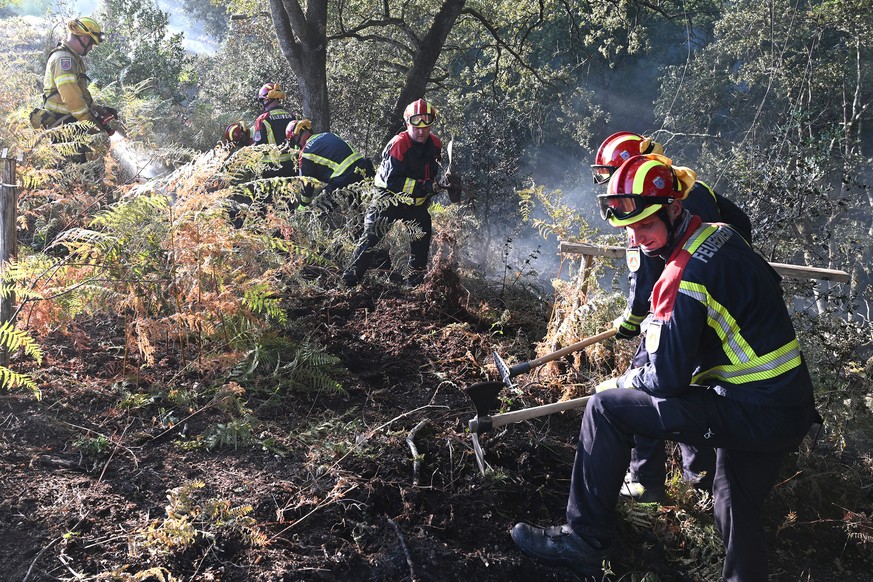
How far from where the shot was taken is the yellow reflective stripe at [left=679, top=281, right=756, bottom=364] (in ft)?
9.57

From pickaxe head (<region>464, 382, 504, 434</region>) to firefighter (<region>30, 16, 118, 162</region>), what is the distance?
19.3 ft

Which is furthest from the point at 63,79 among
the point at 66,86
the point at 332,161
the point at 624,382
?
the point at 624,382

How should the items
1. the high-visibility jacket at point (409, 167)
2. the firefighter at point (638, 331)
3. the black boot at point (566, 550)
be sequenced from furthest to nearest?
the high-visibility jacket at point (409, 167)
the firefighter at point (638, 331)
the black boot at point (566, 550)

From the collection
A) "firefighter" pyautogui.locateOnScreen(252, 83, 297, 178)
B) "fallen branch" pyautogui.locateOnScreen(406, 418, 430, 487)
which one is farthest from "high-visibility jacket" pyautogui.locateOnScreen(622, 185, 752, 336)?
"firefighter" pyautogui.locateOnScreen(252, 83, 297, 178)

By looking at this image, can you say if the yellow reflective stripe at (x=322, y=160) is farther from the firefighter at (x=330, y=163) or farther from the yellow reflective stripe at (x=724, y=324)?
the yellow reflective stripe at (x=724, y=324)

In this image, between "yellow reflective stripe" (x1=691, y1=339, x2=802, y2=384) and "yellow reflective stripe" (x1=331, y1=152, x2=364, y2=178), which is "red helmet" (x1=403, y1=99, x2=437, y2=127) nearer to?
"yellow reflective stripe" (x1=331, y1=152, x2=364, y2=178)

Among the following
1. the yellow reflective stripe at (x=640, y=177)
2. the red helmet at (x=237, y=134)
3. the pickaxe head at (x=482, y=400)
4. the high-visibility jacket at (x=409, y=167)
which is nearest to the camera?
the yellow reflective stripe at (x=640, y=177)

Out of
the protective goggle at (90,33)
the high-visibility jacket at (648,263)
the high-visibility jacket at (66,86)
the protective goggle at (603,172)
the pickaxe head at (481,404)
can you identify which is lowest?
the pickaxe head at (481,404)

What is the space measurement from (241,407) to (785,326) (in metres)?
2.78

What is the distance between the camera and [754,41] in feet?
68.6

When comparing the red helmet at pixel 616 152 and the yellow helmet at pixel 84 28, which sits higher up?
the yellow helmet at pixel 84 28

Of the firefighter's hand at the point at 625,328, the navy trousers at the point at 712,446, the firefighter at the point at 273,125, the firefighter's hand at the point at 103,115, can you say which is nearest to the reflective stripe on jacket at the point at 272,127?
the firefighter at the point at 273,125

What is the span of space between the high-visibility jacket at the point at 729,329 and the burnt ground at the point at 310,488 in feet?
3.31

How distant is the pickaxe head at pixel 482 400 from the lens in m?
3.72
